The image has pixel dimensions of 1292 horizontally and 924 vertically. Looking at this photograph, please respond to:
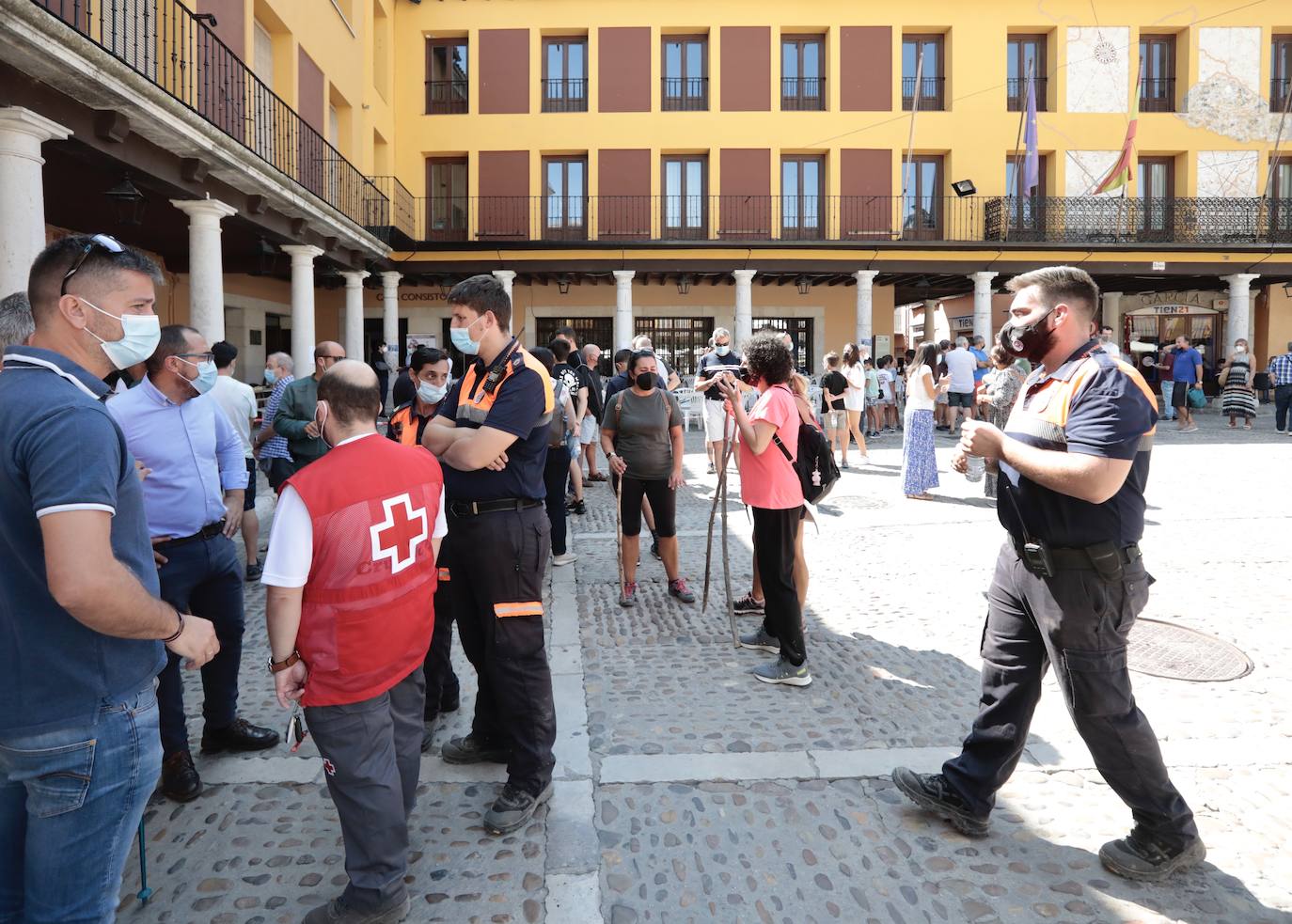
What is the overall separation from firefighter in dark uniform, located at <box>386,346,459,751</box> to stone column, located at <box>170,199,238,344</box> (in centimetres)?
777

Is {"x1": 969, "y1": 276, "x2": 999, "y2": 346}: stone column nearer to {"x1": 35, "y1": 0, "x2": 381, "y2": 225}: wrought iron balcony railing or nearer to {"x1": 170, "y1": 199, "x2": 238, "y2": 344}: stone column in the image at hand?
{"x1": 35, "y1": 0, "x2": 381, "y2": 225}: wrought iron balcony railing

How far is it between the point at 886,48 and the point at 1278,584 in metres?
20.5

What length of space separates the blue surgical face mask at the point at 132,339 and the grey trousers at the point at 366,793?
1062mm

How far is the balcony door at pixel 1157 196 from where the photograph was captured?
76.5 feet

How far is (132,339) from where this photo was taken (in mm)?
2029

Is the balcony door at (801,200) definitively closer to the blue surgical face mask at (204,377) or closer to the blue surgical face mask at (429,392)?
the blue surgical face mask at (429,392)

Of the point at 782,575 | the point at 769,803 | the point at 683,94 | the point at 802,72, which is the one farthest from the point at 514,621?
the point at 802,72

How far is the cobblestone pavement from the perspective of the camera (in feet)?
8.56

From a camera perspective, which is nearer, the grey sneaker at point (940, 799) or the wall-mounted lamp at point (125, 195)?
the grey sneaker at point (940, 799)

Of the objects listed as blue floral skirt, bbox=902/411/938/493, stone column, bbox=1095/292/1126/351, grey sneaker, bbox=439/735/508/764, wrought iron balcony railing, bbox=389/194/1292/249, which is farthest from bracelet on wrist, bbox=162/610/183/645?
stone column, bbox=1095/292/1126/351

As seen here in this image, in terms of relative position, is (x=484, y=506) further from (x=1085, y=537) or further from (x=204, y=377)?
(x=1085, y=537)

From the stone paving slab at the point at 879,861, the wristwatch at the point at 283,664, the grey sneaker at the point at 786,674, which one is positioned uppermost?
the wristwatch at the point at 283,664

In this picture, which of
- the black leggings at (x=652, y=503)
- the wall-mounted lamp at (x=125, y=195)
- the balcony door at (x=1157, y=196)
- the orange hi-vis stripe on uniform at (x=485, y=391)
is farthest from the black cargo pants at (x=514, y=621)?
the balcony door at (x=1157, y=196)

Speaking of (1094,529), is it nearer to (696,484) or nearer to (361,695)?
(361,695)
